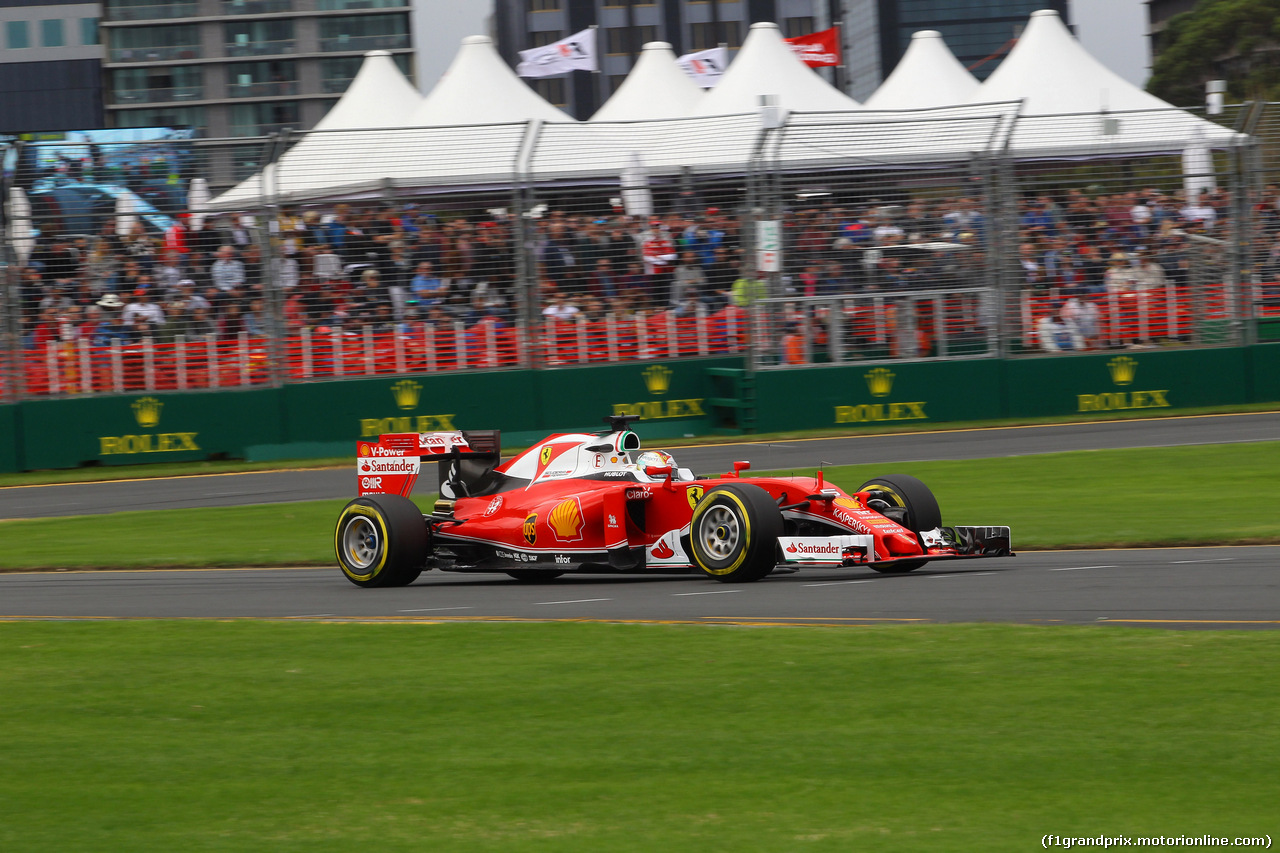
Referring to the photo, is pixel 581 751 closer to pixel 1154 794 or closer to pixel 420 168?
pixel 1154 794

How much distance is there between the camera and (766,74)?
34.7 metres

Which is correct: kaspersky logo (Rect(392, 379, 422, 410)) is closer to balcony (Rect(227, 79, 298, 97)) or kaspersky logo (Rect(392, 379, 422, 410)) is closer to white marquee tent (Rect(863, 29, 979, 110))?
white marquee tent (Rect(863, 29, 979, 110))

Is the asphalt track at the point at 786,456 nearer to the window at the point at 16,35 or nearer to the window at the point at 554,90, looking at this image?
the window at the point at 16,35

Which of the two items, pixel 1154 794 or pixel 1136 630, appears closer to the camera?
pixel 1154 794

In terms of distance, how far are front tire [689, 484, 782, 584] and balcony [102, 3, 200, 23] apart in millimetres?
81428

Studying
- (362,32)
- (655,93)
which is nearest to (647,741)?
(655,93)

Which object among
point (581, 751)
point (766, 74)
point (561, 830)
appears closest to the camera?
point (561, 830)

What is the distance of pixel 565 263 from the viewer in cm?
2233

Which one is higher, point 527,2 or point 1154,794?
point 527,2

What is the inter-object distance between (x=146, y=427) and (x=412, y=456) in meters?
10.5

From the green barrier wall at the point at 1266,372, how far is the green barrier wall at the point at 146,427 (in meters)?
14.2

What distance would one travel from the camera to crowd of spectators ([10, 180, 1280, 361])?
21203mm

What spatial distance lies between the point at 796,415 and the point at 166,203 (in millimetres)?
9295

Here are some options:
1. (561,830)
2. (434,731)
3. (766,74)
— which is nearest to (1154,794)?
(561,830)
